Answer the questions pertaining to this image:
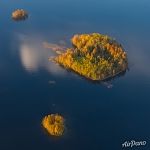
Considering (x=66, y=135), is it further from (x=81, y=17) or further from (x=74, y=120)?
(x=81, y=17)

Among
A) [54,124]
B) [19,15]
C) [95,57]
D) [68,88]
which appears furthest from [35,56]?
[54,124]

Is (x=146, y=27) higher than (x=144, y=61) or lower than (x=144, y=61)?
higher

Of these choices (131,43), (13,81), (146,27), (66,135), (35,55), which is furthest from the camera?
(146,27)

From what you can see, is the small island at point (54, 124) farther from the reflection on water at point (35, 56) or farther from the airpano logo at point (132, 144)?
the reflection on water at point (35, 56)

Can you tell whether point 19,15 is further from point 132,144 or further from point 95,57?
point 132,144

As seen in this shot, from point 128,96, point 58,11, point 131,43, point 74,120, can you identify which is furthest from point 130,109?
point 58,11

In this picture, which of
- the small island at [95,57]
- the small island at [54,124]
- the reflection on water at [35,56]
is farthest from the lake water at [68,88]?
the small island at [95,57]
